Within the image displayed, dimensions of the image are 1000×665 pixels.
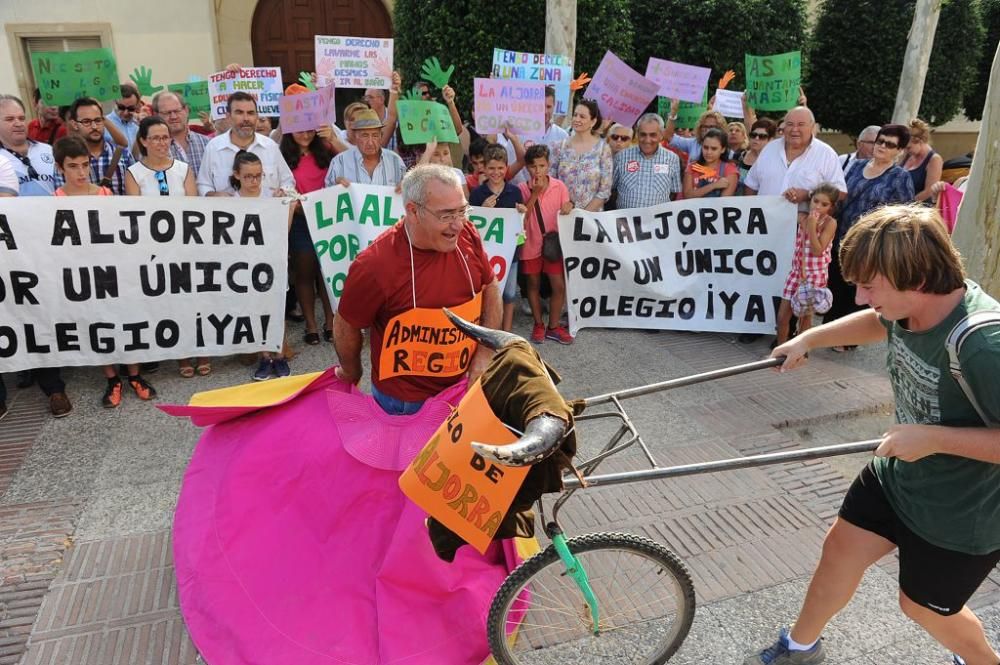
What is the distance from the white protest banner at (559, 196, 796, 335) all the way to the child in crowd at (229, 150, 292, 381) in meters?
2.53

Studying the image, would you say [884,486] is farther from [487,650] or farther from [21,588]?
[21,588]

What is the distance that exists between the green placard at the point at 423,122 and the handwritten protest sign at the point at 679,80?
3027 mm

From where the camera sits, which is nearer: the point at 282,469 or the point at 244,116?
the point at 282,469

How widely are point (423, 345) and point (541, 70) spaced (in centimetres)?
534

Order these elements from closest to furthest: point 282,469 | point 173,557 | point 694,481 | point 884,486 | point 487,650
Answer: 1. point 884,486
2. point 487,650
3. point 282,469
4. point 173,557
5. point 694,481

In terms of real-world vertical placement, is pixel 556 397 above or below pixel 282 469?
above

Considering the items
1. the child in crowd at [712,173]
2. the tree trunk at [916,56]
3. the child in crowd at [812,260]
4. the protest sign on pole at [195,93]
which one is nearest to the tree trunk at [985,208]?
the child in crowd at [812,260]

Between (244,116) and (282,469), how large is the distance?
373 cm

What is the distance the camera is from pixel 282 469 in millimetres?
3068

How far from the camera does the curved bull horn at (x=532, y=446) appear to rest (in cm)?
192

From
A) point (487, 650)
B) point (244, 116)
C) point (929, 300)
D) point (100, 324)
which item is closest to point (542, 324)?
point (244, 116)

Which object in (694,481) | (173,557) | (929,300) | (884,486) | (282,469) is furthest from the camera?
(694,481)

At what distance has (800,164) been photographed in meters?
6.02

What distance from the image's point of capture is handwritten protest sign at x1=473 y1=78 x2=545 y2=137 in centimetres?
638
